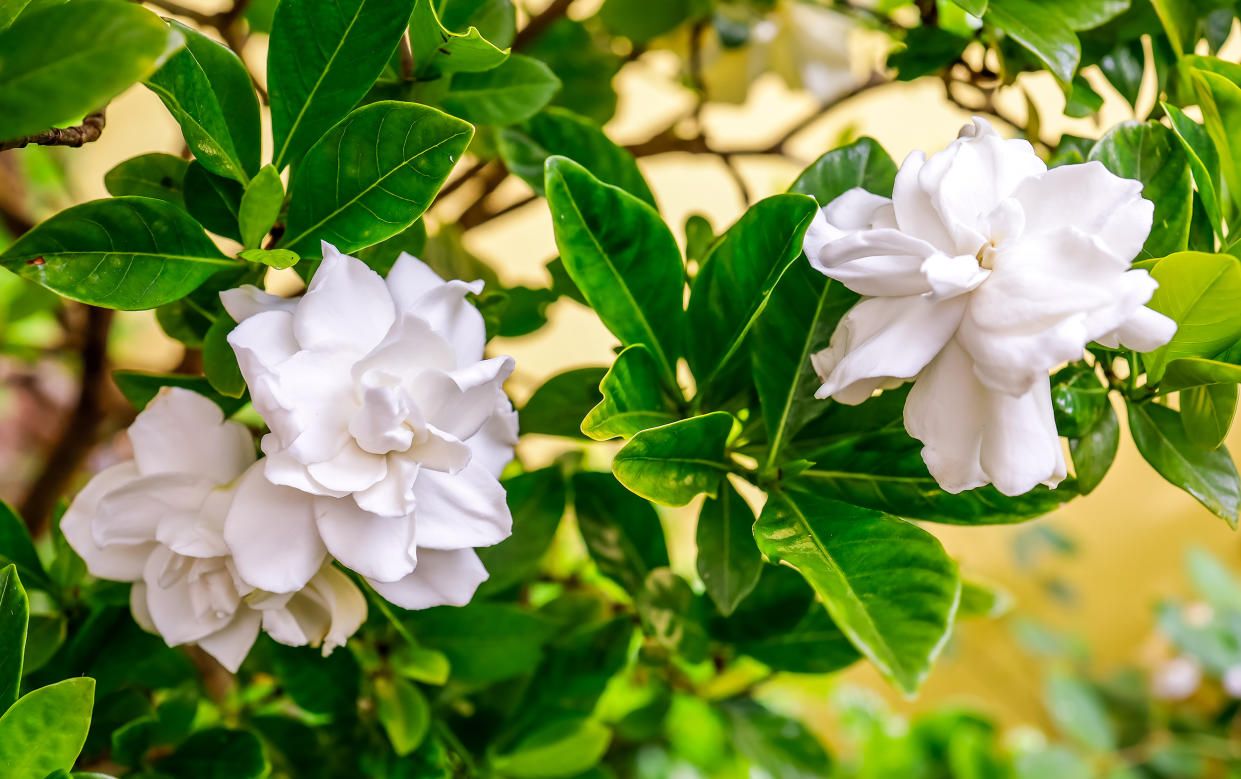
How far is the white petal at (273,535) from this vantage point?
326 mm

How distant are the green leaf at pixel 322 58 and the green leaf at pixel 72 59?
10 centimetres

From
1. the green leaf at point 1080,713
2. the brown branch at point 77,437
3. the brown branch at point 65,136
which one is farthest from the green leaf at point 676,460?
the green leaf at point 1080,713

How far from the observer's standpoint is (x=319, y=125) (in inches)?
14.8

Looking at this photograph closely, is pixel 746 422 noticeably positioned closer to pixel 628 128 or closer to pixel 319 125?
pixel 319 125

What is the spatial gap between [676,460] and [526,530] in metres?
0.17

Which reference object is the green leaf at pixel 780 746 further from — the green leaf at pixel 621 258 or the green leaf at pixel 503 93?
the green leaf at pixel 503 93

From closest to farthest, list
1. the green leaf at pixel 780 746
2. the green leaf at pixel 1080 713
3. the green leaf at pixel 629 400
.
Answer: the green leaf at pixel 629 400 < the green leaf at pixel 780 746 < the green leaf at pixel 1080 713

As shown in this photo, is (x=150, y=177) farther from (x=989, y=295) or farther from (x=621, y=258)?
(x=989, y=295)

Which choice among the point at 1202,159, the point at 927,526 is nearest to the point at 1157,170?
the point at 1202,159

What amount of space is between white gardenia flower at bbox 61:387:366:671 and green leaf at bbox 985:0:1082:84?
1.26 feet

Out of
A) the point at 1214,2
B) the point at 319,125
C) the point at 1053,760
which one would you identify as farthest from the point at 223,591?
the point at 1053,760

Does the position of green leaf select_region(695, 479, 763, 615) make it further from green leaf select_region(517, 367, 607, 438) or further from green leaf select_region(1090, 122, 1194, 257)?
green leaf select_region(1090, 122, 1194, 257)

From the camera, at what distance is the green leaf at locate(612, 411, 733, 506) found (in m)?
0.34

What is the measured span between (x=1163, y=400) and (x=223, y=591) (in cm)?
42
